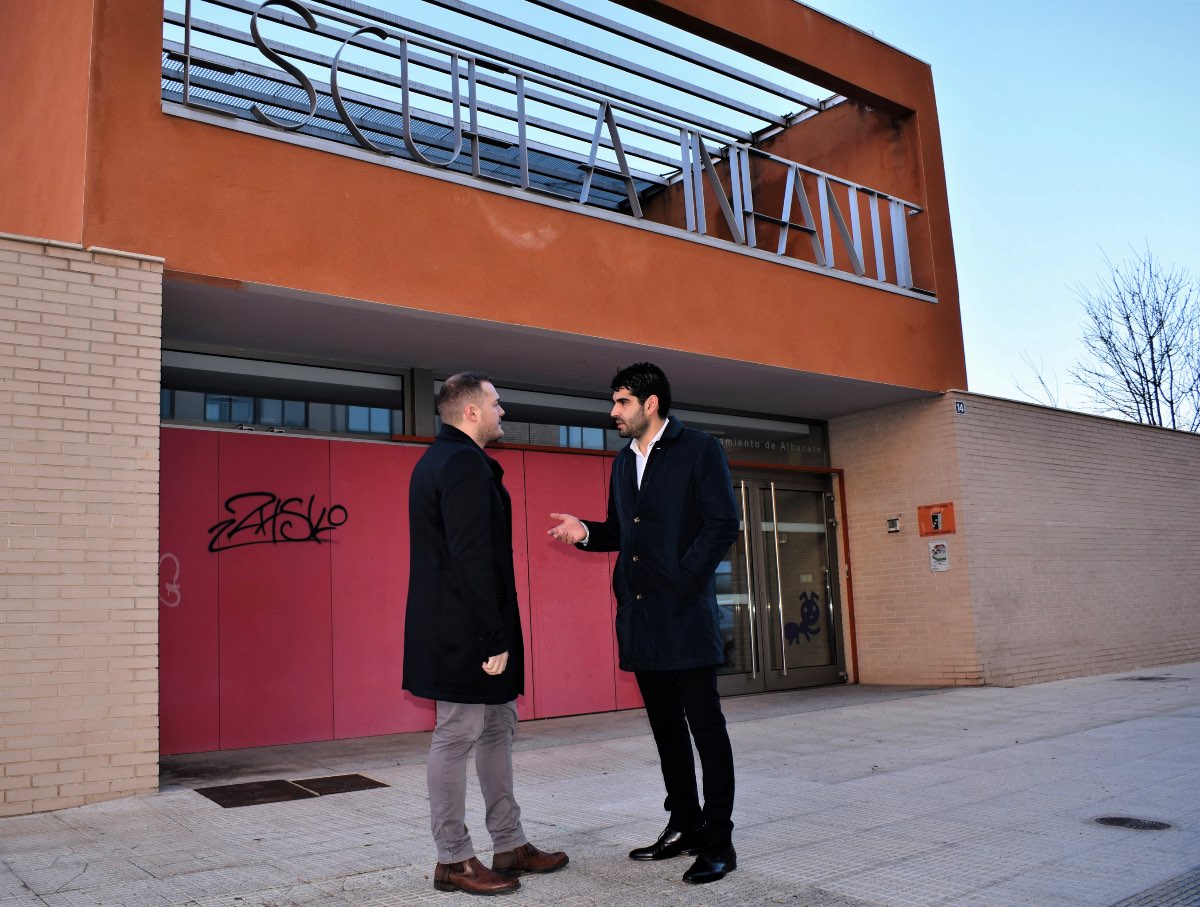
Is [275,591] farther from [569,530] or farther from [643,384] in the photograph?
[643,384]

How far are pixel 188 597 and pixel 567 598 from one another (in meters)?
3.27

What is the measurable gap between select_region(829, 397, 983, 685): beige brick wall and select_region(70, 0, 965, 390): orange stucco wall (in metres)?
1.63

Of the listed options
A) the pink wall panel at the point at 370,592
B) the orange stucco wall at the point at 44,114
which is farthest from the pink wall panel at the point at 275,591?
the orange stucco wall at the point at 44,114

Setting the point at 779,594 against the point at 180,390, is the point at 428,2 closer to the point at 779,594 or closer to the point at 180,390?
the point at 180,390

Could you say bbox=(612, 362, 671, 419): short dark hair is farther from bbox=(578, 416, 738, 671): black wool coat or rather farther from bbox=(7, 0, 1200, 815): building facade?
bbox=(7, 0, 1200, 815): building facade

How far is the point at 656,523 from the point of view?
3.86m

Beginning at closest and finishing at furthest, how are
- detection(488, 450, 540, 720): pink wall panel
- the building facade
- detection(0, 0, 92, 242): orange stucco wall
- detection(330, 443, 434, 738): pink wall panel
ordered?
the building facade → detection(0, 0, 92, 242): orange stucco wall → detection(330, 443, 434, 738): pink wall panel → detection(488, 450, 540, 720): pink wall panel

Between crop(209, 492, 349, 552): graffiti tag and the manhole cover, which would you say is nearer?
the manhole cover

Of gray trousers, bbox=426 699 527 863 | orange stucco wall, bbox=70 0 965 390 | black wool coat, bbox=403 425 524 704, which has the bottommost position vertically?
gray trousers, bbox=426 699 527 863

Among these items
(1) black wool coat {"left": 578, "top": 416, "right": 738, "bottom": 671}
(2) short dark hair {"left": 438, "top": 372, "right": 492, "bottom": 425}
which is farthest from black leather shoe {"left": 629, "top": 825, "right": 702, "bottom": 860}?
(2) short dark hair {"left": 438, "top": 372, "right": 492, "bottom": 425}

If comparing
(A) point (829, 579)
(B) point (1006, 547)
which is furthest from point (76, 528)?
(B) point (1006, 547)

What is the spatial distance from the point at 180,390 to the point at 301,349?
95 cm

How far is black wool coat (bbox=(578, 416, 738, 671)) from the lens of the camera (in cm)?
370

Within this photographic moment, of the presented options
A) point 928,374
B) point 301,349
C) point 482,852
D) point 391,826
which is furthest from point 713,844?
point 928,374
